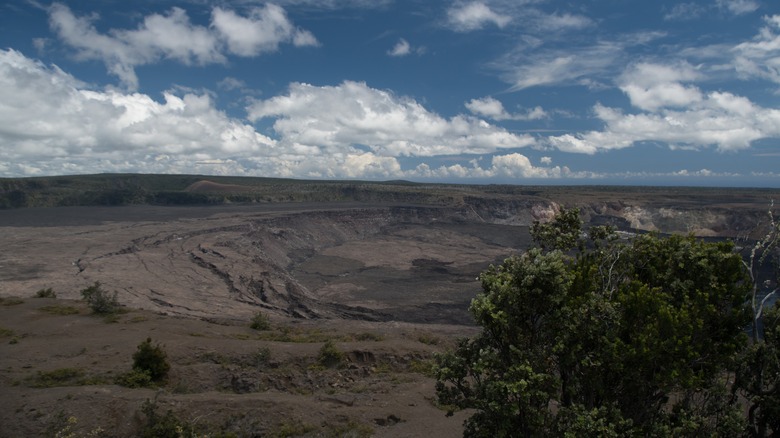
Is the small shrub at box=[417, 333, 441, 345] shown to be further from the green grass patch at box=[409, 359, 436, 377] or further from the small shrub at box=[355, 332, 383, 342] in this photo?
the green grass patch at box=[409, 359, 436, 377]

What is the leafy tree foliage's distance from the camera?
26.1 feet

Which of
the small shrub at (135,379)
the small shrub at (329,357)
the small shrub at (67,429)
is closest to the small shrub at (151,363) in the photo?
the small shrub at (135,379)

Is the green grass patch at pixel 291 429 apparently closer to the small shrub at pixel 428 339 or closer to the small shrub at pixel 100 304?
the small shrub at pixel 428 339

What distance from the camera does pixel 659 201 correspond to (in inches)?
4075

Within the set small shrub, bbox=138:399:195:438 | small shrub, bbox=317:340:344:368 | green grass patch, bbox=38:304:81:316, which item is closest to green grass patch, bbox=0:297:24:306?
green grass patch, bbox=38:304:81:316

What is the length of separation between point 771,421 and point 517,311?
5.41 metres

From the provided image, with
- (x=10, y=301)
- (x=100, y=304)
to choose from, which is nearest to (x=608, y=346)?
(x=100, y=304)

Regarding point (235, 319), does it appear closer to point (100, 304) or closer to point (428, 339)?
point (100, 304)

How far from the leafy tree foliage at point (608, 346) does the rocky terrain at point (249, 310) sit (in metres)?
1.94

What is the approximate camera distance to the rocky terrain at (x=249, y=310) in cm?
1454

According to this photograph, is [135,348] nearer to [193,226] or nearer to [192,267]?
[192,267]

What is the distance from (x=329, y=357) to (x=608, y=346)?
1403cm

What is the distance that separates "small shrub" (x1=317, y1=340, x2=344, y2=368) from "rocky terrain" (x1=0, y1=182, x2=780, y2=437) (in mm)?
368

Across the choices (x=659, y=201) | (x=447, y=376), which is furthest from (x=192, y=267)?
(x=659, y=201)
